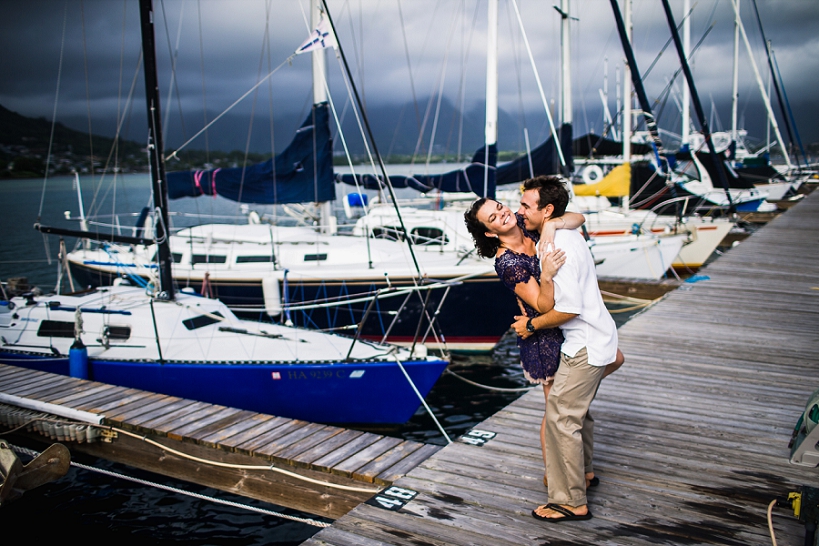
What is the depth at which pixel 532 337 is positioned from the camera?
3.21 m

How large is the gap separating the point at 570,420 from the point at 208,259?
11.1 m

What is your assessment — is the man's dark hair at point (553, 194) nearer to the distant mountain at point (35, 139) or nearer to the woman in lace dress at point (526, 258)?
the woman in lace dress at point (526, 258)

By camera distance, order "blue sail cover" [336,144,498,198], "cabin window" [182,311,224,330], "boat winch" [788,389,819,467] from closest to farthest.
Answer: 1. "boat winch" [788,389,819,467]
2. "cabin window" [182,311,224,330]
3. "blue sail cover" [336,144,498,198]

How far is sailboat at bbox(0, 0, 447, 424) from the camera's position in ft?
26.6

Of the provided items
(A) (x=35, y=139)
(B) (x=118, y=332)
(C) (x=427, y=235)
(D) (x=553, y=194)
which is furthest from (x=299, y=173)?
(A) (x=35, y=139)

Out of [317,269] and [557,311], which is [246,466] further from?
[317,269]

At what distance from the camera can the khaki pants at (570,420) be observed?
3059 millimetres

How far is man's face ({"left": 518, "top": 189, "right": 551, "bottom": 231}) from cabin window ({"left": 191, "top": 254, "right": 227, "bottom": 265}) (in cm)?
1059

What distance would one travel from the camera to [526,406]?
16.9ft

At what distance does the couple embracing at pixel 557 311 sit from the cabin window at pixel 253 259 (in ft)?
32.5

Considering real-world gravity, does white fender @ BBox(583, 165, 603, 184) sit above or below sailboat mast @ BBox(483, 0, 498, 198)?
below

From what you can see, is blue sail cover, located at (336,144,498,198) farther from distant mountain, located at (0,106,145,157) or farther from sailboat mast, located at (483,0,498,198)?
distant mountain, located at (0,106,145,157)

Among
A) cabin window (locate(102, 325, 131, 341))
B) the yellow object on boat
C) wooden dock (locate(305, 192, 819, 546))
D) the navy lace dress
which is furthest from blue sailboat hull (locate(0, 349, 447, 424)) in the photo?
the yellow object on boat

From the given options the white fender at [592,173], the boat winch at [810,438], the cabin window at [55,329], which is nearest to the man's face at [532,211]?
the boat winch at [810,438]
